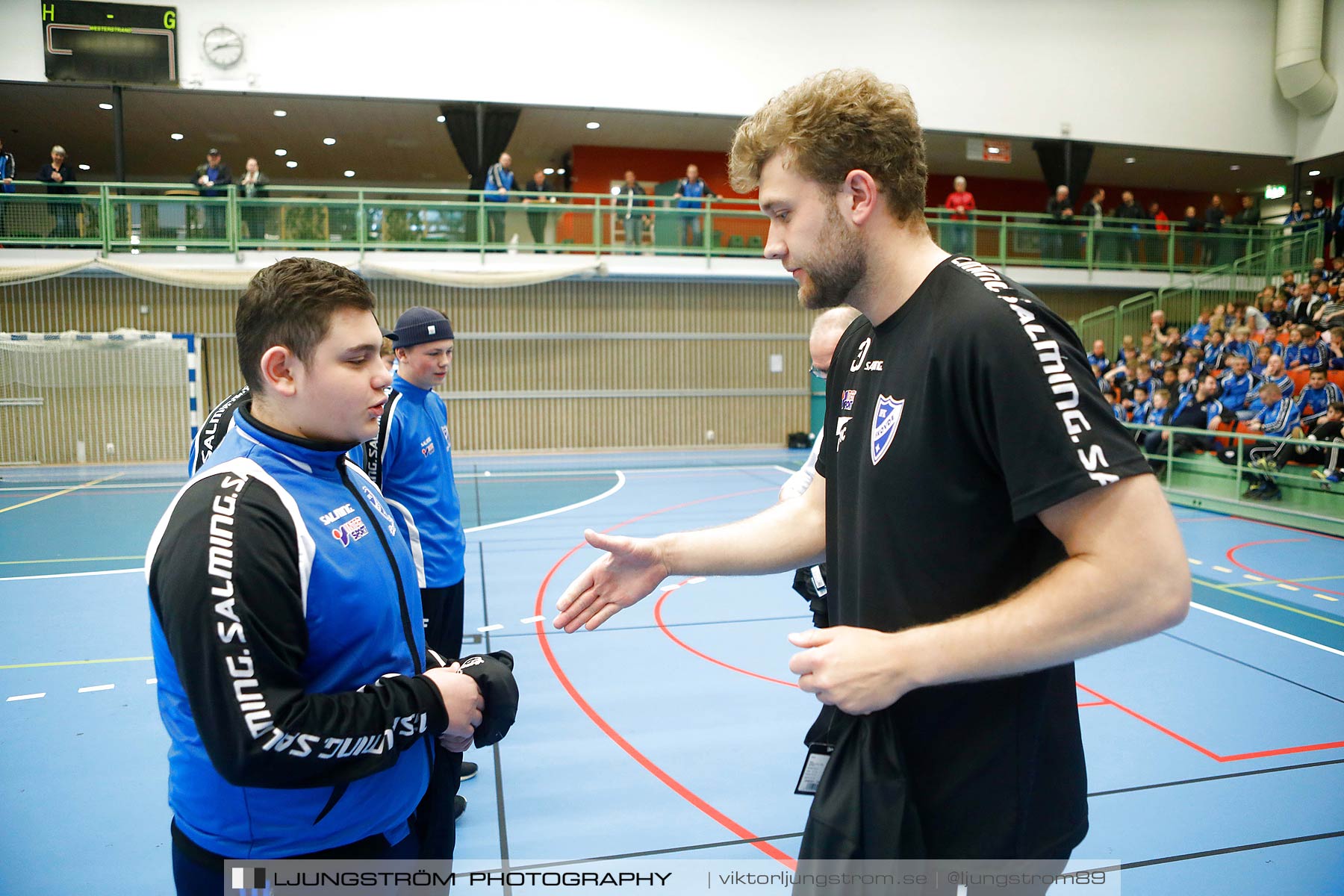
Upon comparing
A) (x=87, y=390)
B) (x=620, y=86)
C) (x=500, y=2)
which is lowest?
(x=87, y=390)

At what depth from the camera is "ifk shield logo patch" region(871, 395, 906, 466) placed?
58.7 inches

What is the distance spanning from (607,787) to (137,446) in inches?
655

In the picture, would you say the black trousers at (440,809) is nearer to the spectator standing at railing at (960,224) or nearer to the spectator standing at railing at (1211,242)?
the spectator standing at railing at (960,224)

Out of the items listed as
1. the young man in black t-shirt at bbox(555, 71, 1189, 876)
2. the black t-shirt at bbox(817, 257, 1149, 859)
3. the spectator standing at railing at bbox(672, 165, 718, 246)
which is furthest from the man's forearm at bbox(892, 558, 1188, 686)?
the spectator standing at railing at bbox(672, 165, 718, 246)

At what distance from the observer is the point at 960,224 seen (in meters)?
17.9

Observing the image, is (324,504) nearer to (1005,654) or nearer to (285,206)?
(1005,654)

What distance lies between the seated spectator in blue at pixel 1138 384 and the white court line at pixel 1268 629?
334 inches

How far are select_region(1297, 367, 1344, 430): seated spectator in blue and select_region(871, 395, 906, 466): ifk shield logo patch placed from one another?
12348mm

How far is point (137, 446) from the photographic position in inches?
663

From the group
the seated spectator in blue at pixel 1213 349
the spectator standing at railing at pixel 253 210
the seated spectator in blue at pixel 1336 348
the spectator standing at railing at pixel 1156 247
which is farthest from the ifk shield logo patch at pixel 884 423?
the spectator standing at railing at pixel 1156 247

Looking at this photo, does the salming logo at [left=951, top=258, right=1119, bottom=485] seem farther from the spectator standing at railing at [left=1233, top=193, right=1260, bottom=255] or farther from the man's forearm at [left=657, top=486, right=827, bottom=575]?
the spectator standing at railing at [left=1233, top=193, right=1260, bottom=255]

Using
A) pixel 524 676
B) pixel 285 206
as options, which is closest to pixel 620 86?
pixel 285 206

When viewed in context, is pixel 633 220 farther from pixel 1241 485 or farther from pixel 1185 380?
pixel 1241 485

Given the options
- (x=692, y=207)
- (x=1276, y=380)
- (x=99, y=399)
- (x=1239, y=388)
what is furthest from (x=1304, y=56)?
(x=99, y=399)
